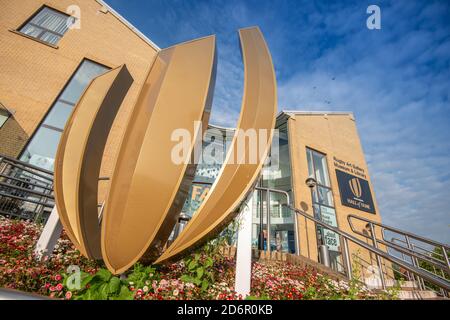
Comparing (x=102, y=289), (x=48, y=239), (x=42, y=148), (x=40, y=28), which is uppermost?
(x=40, y=28)

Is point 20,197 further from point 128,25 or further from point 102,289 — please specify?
point 128,25

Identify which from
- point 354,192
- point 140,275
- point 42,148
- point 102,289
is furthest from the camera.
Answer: point 354,192

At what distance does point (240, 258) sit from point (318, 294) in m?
1.25

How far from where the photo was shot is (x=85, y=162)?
7.80 feet

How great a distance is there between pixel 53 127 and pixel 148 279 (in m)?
9.59

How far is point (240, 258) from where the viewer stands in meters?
2.43

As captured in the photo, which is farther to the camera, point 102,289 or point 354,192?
point 354,192

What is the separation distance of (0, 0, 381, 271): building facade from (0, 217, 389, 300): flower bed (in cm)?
219

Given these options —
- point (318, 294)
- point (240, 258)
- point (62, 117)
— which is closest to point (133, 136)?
point (240, 258)

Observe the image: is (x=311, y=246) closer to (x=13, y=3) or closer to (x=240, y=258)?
(x=240, y=258)

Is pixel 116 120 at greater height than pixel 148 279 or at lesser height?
greater

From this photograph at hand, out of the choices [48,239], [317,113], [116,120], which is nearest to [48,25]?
[116,120]

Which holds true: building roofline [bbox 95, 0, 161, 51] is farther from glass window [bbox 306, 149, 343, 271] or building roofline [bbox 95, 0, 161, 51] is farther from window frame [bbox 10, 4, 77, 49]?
glass window [bbox 306, 149, 343, 271]

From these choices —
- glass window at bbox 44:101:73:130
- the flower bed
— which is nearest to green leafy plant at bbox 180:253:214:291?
the flower bed
